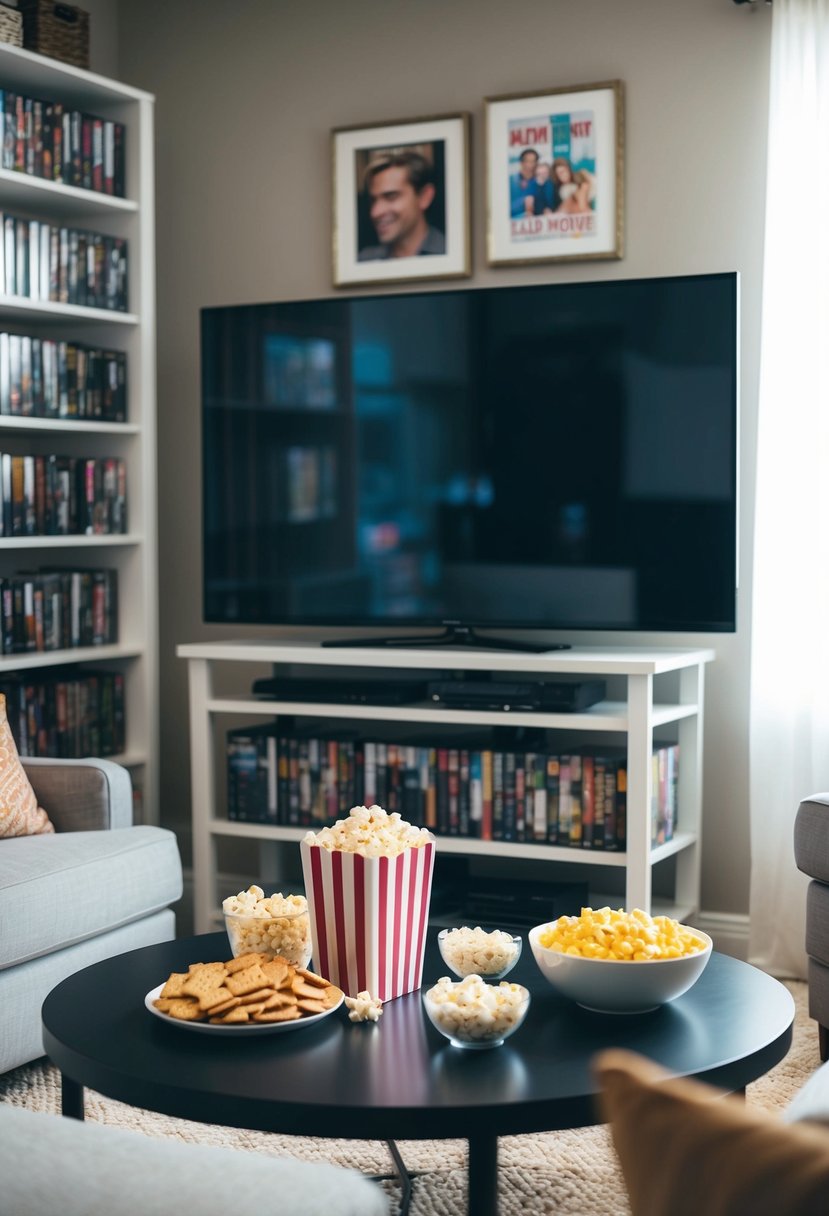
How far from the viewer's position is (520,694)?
10.2ft

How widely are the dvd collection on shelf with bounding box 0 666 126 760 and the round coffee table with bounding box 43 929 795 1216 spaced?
1.74 metres

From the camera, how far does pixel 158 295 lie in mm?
4152

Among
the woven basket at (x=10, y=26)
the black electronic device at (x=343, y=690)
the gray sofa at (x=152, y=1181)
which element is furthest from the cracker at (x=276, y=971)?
the woven basket at (x=10, y=26)

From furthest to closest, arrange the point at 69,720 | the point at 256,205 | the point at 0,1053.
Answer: the point at 256,205 → the point at 69,720 → the point at 0,1053

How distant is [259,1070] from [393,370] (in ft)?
7.24

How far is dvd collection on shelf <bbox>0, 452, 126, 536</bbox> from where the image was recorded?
3.46m

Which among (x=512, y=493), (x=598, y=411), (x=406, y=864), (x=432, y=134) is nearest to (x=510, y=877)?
(x=512, y=493)

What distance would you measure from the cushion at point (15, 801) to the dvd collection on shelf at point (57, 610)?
0.70 m

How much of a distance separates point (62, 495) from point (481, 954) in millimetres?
2222

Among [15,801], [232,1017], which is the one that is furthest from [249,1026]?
[15,801]

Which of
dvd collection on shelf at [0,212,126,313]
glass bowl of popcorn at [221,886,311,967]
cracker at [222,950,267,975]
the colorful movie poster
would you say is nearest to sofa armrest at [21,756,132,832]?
glass bowl of popcorn at [221,886,311,967]

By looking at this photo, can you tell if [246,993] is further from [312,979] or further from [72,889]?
[72,889]

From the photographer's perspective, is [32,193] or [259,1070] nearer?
[259,1070]

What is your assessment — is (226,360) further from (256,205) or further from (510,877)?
(510,877)
